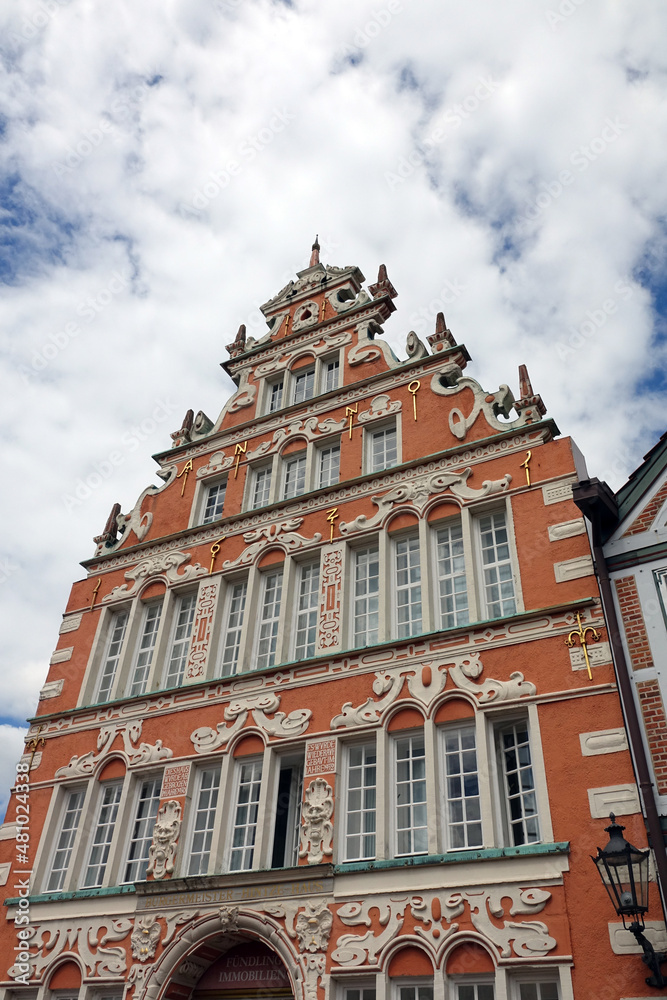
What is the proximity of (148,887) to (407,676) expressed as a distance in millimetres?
4959

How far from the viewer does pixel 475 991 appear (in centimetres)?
948

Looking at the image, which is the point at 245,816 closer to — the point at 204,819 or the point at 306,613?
the point at 204,819

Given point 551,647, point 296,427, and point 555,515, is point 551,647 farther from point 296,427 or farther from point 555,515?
point 296,427

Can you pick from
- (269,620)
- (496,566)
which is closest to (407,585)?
(496,566)

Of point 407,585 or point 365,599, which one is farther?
point 365,599

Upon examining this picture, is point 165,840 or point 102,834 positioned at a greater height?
point 102,834

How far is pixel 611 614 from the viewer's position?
10.8 m

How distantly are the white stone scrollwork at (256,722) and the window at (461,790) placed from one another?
2.37 m

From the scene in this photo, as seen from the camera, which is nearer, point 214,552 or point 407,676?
point 407,676

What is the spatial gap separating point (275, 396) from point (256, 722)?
7.97 m

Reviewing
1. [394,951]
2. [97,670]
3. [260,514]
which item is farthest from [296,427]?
[394,951]

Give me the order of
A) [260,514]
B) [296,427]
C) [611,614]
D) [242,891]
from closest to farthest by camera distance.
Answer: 1. [611,614]
2. [242,891]
3. [260,514]
4. [296,427]

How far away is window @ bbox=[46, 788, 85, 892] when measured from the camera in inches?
545

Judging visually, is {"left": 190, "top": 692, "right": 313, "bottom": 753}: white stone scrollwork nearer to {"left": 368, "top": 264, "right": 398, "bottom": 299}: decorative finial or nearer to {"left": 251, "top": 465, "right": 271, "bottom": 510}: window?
{"left": 251, "top": 465, "right": 271, "bottom": 510}: window
